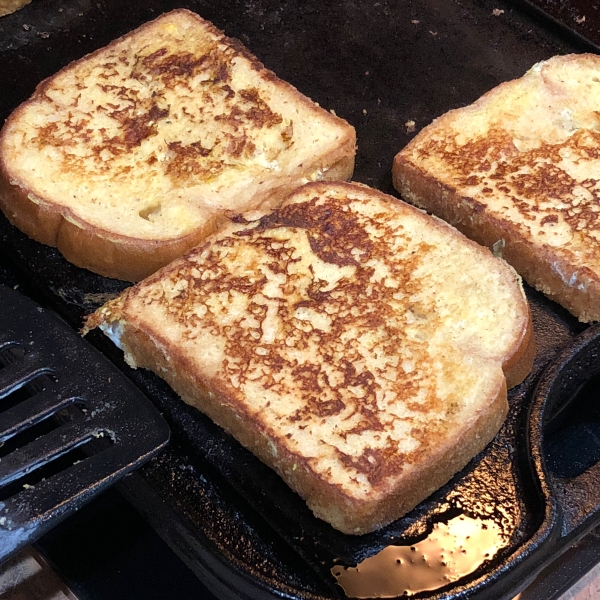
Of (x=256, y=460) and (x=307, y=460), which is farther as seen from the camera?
Result: (x=256, y=460)

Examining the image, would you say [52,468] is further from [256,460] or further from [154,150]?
[154,150]

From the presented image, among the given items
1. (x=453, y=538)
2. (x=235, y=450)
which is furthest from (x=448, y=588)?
(x=235, y=450)

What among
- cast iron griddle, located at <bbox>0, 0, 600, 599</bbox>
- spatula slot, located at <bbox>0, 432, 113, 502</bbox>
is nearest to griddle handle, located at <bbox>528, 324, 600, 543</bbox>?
cast iron griddle, located at <bbox>0, 0, 600, 599</bbox>

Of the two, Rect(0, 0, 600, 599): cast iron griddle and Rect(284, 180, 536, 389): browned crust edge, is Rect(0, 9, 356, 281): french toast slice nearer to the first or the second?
Rect(0, 0, 600, 599): cast iron griddle

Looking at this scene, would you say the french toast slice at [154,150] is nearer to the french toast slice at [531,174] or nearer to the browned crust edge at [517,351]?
the french toast slice at [531,174]

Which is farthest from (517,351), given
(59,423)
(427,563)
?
(59,423)
